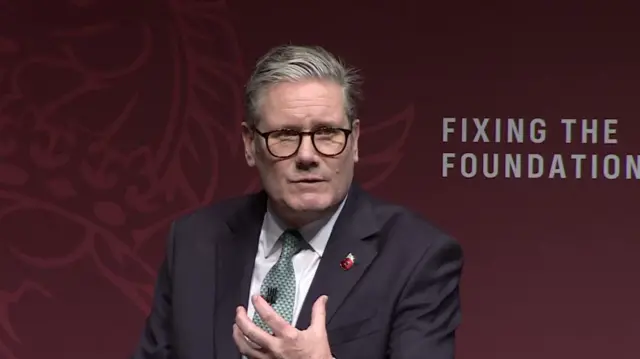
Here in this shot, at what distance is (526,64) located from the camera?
2949mm

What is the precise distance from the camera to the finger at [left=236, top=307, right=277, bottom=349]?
1746 millimetres

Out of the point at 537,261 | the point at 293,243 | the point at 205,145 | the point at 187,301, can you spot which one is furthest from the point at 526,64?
the point at 187,301

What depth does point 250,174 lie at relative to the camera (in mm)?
3092

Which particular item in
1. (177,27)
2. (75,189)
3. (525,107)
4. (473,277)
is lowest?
(473,277)

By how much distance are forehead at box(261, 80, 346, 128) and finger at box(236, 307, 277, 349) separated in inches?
15.4

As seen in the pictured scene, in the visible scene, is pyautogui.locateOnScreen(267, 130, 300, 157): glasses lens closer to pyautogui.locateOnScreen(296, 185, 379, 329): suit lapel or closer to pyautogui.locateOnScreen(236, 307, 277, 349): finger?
pyautogui.locateOnScreen(296, 185, 379, 329): suit lapel

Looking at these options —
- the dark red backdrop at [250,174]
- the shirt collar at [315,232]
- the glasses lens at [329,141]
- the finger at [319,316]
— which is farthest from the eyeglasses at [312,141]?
the dark red backdrop at [250,174]

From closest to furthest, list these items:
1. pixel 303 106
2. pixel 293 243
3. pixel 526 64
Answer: pixel 303 106 → pixel 293 243 → pixel 526 64

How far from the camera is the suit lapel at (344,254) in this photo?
6.58 ft

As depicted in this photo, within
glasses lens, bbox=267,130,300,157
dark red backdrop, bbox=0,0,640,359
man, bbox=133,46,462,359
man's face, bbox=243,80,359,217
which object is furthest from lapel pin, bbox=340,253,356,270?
dark red backdrop, bbox=0,0,640,359

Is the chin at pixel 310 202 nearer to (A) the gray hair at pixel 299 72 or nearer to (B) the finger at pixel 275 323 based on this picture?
(A) the gray hair at pixel 299 72

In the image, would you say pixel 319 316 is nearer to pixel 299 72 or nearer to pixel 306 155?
pixel 306 155

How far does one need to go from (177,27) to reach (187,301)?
1214 mm

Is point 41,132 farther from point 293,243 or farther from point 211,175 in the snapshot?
point 293,243
